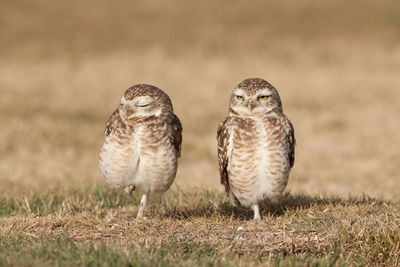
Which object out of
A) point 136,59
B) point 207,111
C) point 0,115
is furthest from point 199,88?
point 0,115

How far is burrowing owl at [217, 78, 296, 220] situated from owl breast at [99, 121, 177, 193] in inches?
26.8

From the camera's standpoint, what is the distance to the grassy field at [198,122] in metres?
5.55

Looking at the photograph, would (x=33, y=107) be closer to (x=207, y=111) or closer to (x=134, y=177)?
(x=207, y=111)

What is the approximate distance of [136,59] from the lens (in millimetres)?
28469

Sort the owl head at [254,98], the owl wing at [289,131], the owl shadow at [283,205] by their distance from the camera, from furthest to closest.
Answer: the owl shadow at [283,205] < the owl wing at [289,131] < the owl head at [254,98]

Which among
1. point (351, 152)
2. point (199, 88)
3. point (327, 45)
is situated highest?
point (327, 45)

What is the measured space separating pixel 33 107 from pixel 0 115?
1807 mm

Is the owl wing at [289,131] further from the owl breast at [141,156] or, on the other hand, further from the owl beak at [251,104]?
the owl breast at [141,156]

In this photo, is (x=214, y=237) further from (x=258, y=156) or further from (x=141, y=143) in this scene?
(x=141, y=143)

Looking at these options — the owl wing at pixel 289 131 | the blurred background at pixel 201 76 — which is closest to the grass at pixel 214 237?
the owl wing at pixel 289 131

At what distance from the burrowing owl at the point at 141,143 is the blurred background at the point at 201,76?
123 inches

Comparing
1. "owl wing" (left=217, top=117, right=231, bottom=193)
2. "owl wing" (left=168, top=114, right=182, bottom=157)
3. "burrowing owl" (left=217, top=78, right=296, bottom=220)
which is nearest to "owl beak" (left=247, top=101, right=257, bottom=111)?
"burrowing owl" (left=217, top=78, right=296, bottom=220)

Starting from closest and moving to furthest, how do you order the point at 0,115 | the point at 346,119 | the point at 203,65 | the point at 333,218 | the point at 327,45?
the point at 333,218, the point at 0,115, the point at 346,119, the point at 203,65, the point at 327,45

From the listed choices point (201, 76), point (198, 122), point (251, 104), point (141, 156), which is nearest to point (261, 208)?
point (251, 104)
